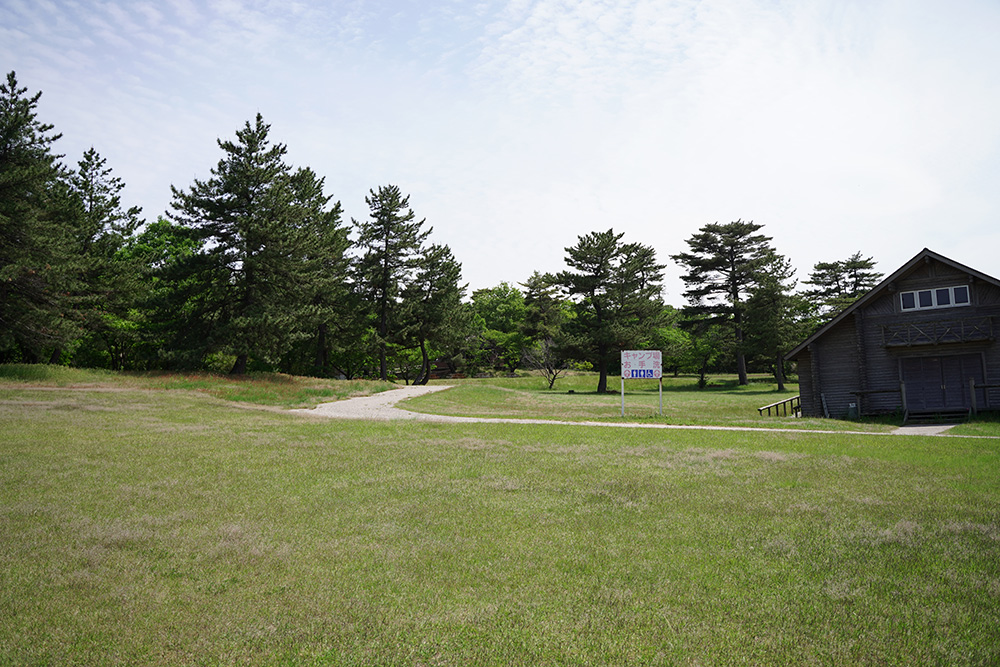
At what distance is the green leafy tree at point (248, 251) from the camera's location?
3716 centimetres

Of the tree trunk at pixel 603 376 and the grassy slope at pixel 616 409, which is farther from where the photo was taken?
the tree trunk at pixel 603 376

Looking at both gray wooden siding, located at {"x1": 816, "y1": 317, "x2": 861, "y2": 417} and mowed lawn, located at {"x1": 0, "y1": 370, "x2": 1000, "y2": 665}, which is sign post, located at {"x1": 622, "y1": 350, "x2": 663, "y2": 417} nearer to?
gray wooden siding, located at {"x1": 816, "y1": 317, "x2": 861, "y2": 417}

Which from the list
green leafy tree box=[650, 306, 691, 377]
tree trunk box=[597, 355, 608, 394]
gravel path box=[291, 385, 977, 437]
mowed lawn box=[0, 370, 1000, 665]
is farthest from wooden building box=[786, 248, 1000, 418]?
green leafy tree box=[650, 306, 691, 377]

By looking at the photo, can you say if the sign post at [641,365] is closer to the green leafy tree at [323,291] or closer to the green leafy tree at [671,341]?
the green leafy tree at [323,291]

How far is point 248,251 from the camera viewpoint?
38.3 meters

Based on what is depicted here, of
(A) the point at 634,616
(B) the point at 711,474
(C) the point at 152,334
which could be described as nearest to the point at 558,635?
(A) the point at 634,616

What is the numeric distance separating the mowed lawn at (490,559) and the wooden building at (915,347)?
18.5 m

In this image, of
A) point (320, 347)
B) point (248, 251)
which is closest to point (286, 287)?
point (248, 251)

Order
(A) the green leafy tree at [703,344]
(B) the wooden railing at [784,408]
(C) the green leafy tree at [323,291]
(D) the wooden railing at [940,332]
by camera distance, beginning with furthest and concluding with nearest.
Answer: (A) the green leafy tree at [703,344], (C) the green leafy tree at [323,291], (B) the wooden railing at [784,408], (D) the wooden railing at [940,332]

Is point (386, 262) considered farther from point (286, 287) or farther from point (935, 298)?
point (935, 298)

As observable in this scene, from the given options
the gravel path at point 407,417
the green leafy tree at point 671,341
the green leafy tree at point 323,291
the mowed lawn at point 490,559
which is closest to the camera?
the mowed lawn at point 490,559

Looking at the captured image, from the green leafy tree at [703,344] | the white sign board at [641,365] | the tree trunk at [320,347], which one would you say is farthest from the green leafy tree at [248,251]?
the green leafy tree at [703,344]

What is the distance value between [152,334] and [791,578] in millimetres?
41417

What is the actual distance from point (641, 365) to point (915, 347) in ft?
45.4
